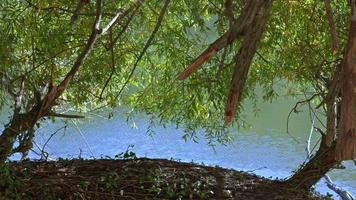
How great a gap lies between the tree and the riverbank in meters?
0.18

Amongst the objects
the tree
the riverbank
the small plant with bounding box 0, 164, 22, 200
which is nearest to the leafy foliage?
the tree

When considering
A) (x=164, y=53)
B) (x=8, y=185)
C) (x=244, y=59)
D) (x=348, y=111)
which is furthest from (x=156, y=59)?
(x=348, y=111)

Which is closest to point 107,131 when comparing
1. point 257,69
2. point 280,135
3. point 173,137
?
point 173,137

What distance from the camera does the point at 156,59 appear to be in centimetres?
434

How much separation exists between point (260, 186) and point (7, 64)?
1.51 m

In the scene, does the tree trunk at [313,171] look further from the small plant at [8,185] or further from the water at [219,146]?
the water at [219,146]

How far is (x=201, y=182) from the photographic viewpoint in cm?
330

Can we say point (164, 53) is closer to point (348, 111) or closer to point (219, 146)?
point (219, 146)

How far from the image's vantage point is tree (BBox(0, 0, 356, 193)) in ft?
10.1

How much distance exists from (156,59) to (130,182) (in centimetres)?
135

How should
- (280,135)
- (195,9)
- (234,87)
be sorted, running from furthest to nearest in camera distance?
(280,135) → (195,9) → (234,87)

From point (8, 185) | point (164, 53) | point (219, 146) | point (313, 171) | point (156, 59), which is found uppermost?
point (219, 146)

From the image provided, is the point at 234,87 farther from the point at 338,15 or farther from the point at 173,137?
the point at 173,137

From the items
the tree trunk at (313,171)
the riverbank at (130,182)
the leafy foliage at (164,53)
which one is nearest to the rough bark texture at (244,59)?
the leafy foliage at (164,53)
